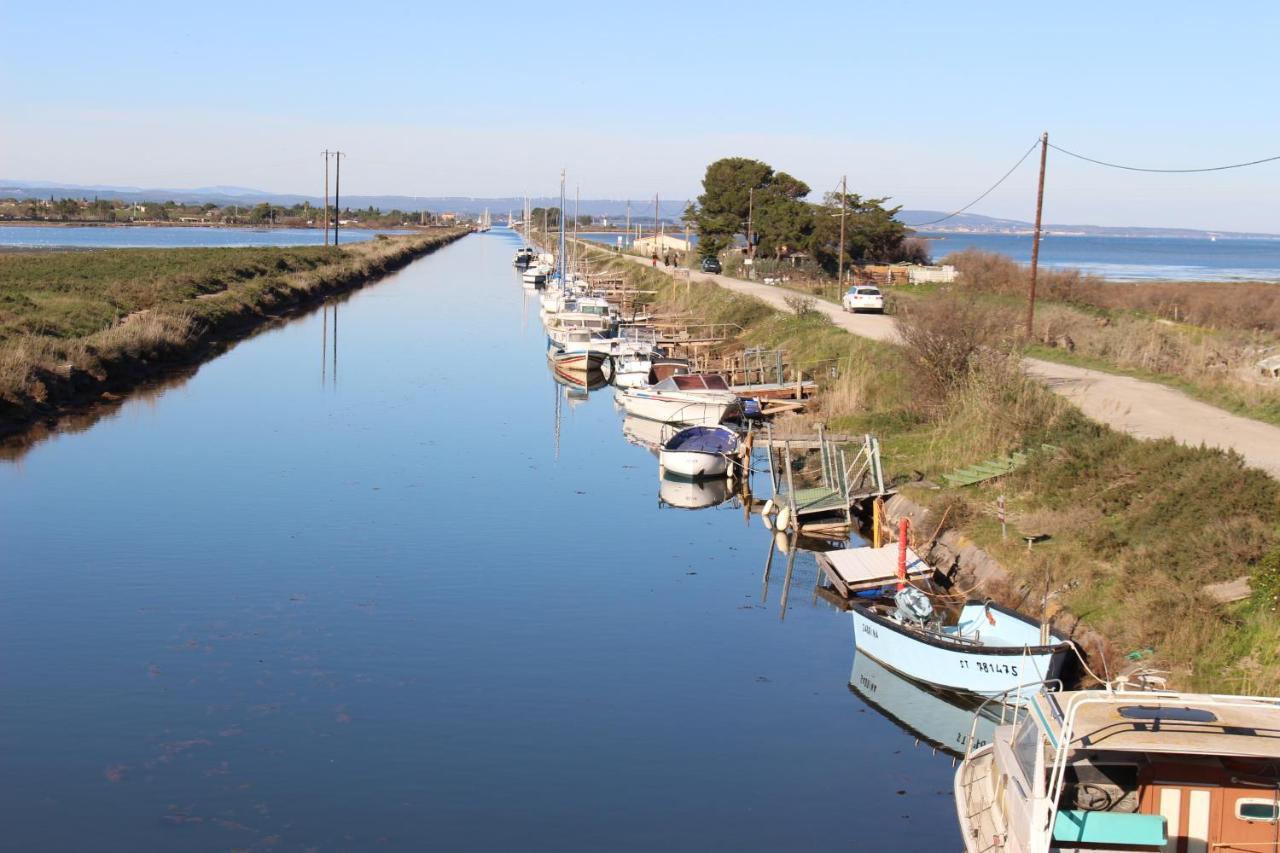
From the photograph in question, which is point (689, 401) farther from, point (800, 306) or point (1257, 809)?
point (1257, 809)

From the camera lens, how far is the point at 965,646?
15.2 metres

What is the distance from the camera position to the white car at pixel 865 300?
4897 cm

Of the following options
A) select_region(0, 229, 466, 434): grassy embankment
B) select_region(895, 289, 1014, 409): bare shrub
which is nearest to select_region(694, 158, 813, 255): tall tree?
select_region(0, 229, 466, 434): grassy embankment

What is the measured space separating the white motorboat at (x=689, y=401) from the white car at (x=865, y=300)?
16113mm

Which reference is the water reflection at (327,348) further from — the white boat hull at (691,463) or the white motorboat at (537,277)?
the white motorboat at (537,277)

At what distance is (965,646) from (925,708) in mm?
1035

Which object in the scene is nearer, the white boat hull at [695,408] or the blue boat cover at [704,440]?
the blue boat cover at [704,440]

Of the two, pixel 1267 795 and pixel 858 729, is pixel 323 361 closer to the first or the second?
pixel 858 729

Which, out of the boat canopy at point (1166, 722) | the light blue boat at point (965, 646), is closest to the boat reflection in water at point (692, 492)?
the light blue boat at point (965, 646)

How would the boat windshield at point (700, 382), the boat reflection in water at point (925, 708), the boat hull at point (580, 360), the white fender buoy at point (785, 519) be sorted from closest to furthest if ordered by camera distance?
the boat reflection in water at point (925, 708) → the white fender buoy at point (785, 519) → the boat windshield at point (700, 382) → the boat hull at point (580, 360)

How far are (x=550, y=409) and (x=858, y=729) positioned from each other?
24.5 meters

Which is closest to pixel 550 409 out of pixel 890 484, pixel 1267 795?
pixel 890 484

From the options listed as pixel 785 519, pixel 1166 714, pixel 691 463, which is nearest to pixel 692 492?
pixel 691 463

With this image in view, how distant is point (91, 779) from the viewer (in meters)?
12.6
